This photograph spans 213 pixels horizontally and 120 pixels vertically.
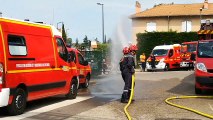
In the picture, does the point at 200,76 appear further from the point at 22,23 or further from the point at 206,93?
the point at 22,23

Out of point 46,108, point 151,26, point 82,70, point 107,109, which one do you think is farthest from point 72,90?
point 151,26

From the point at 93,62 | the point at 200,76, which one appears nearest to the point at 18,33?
the point at 200,76

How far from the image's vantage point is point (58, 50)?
13164 mm

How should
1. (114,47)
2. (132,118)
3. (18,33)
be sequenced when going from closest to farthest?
(132,118) < (18,33) < (114,47)

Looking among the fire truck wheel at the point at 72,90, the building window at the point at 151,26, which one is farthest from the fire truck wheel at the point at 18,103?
the building window at the point at 151,26

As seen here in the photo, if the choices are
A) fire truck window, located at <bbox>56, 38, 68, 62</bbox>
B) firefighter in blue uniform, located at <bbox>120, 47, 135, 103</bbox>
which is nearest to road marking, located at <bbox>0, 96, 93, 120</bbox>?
fire truck window, located at <bbox>56, 38, 68, 62</bbox>

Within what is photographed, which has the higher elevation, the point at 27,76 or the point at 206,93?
the point at 27,76

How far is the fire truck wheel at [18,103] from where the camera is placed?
10484 mm

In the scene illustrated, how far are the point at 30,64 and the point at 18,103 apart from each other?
1.15 meters

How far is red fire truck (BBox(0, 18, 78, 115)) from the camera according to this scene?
33.7ft

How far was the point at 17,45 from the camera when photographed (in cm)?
1080

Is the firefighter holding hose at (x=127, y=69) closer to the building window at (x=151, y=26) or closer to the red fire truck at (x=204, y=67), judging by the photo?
the red fire truck at (x=204, y=67)

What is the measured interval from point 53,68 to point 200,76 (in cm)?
492

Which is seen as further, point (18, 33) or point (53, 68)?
point (53, 68)
